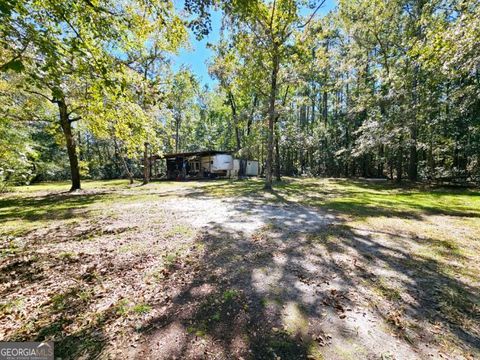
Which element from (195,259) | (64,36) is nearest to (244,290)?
(195,259)

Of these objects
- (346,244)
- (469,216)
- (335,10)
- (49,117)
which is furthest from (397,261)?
(335,10)

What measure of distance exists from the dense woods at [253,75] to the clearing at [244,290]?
8.79ft

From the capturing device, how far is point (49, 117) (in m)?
11.8

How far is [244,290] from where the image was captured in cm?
289

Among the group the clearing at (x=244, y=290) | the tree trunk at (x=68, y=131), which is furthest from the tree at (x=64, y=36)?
the tree trunk at (x=68, y=131)

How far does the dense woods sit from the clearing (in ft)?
8.79

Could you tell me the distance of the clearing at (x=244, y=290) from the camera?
209 cm

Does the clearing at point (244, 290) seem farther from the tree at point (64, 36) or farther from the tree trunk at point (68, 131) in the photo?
the tree trunk at point (68, 131)

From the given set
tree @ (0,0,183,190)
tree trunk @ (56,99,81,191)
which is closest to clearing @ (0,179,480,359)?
tree @ (0,0,183,190)

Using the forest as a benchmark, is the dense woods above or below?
above

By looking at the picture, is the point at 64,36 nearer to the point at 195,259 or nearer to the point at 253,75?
the point at 195,259

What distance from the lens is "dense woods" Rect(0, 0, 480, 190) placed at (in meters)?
4.12

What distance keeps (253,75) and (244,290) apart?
528 inches

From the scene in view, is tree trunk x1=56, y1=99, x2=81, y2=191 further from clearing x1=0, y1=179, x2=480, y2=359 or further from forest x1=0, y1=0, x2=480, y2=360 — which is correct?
clearing x1=0, y1=179, x2=480, y2=359
